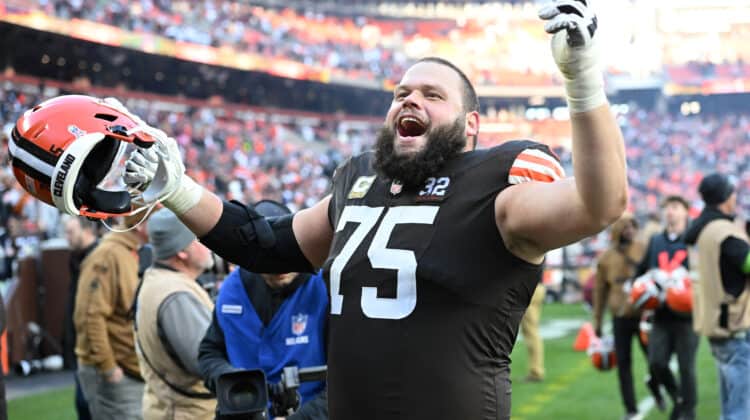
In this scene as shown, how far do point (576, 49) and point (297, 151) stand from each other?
3978 centimetres

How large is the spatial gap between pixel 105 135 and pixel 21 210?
15956 mm

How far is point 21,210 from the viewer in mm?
18031

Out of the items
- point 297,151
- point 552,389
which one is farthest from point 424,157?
point 297,151

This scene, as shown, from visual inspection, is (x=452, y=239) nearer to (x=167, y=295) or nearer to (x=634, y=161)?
(x=167, y=295)

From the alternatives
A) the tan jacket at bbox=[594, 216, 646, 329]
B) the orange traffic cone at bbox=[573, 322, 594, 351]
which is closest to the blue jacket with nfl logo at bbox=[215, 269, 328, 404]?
the tan jacket at bbox=[594, 216, 646, 329]

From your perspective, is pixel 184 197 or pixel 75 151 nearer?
pixel 75 151

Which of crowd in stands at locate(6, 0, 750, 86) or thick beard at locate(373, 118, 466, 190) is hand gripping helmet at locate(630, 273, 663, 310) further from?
crowd in stands at locate(6, 0, 750, 86)

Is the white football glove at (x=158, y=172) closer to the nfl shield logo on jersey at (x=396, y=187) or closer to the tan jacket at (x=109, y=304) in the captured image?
the nfl shield logo on jersey at (x=396, y=187)

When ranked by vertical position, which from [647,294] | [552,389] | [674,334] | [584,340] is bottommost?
[584,340]

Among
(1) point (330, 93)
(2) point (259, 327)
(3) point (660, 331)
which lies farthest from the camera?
(1) point (330, 93)

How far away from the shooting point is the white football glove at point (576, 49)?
2346 mm

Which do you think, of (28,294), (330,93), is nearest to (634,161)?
(330,93)

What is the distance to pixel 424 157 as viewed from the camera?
9.79ft

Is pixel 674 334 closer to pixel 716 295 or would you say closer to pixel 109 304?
pixel 716 295
